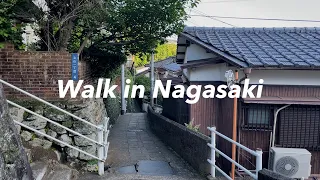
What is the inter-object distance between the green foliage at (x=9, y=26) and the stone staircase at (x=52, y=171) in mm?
A: 2631

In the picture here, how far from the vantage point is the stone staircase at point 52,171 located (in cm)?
494

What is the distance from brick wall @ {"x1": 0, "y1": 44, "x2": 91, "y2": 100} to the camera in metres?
6.04

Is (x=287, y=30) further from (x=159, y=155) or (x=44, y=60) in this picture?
(x=44, y=60)

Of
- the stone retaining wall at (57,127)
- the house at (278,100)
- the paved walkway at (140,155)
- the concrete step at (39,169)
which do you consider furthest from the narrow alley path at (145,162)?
the house at (278,100)

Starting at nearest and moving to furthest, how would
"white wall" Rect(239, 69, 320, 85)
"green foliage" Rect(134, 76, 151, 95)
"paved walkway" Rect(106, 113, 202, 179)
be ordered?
Result: "paved walkway" Rect(106, 113, 202, 179), "white wall" Rect(239, 69, 320, 85), "green foliage" Rect(134, 76, 151, 95)

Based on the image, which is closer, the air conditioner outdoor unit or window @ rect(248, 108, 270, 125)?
the air conditioner outdoor unit

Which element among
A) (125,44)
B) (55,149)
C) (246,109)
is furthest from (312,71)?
(55,149)

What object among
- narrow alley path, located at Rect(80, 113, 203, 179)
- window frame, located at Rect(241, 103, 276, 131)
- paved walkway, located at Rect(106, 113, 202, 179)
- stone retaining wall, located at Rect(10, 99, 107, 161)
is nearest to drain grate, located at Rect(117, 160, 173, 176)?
narrow alley path, located at Rect(80, 113, 203, 179)

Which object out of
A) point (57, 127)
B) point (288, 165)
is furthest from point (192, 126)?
point (57, 127)

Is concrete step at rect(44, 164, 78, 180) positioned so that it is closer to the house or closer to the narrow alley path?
the narrow alley path

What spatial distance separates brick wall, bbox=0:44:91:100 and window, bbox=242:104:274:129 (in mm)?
4520

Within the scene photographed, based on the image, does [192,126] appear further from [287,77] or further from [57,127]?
[57,127]

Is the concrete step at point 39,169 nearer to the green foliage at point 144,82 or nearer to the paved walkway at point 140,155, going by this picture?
the paved walkway at point 140,155

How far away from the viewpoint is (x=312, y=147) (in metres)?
7.23
